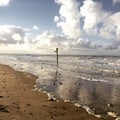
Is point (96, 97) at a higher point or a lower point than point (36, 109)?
lower

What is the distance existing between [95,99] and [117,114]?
10.4 ft

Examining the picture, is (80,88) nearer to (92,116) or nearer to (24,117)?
(92,116)

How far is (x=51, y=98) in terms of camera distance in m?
13.6

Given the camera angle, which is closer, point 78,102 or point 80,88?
point 78,102

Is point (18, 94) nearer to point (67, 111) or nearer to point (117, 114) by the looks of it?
point (67, 111)

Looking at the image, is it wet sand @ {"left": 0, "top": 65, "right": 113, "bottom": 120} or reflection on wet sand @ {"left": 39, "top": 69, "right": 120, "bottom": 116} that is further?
reflection on wet sand @ {"left": 39, "top": 69, "right": 120, "bottom": 116}

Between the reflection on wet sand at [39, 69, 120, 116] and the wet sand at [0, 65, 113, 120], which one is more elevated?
the wet sand at [0, 65, 113, 120]

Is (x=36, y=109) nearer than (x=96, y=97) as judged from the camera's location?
Yes

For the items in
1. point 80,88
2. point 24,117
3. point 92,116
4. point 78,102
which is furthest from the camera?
point 80,88

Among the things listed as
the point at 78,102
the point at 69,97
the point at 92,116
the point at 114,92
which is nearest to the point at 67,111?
the point at 92,116

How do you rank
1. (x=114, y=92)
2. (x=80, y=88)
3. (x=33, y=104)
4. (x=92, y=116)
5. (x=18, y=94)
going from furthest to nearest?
(x=80, y=88) → (x=114, y=92) → (x=18, y=94) → (x=33, y=104) → (x=92, y=116)

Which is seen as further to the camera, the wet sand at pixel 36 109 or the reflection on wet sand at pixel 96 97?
the reflection on wet sand at pixel 96 97

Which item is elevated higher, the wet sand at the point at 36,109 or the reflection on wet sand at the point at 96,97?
the wet sand at the point at 36,109

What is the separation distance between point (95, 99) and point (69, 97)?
165 cm
